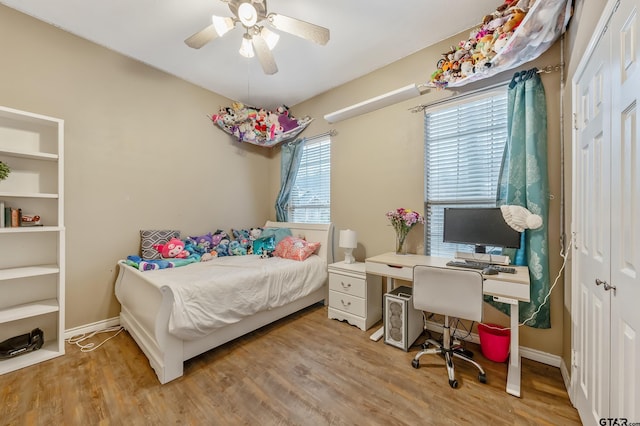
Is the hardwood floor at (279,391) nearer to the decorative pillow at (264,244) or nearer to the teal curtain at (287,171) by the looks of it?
the decorative pillow at (264,244)

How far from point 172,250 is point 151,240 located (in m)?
0.26

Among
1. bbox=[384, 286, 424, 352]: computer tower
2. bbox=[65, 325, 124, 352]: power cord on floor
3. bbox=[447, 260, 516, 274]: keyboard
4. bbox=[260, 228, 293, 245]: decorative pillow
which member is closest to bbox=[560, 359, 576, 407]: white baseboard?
bbox=[447, 260, 516, 274]: keyboard

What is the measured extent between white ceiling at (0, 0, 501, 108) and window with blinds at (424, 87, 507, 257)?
620 millimetres

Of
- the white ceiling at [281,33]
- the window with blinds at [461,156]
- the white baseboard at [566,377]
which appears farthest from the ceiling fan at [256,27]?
the white baseboard at [566,377]

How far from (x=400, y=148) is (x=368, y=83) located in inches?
38.3

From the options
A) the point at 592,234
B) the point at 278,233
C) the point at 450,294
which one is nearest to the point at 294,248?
the point at 278,233

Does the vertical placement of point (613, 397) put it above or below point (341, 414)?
above

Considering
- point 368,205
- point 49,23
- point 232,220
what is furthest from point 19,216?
point 368,205

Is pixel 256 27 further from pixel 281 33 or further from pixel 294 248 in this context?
pixel 294 248

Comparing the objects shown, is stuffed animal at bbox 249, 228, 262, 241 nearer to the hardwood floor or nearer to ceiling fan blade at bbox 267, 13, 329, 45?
the hardwood floor

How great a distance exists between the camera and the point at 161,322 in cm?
176

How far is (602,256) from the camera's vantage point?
116 cm

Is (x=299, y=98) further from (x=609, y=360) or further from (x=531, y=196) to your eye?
(x=609, y=360)

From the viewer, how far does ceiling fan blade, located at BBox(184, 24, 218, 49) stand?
73.7 inches
